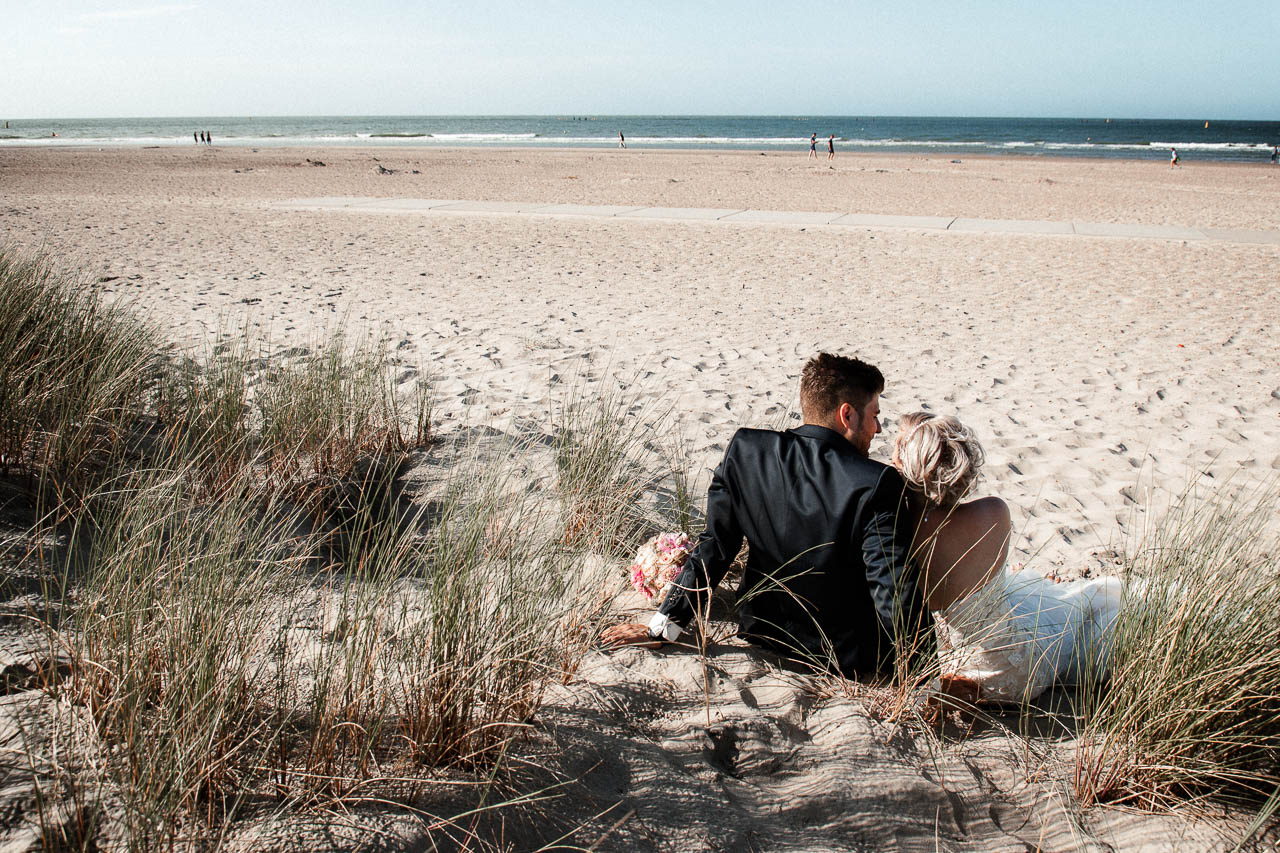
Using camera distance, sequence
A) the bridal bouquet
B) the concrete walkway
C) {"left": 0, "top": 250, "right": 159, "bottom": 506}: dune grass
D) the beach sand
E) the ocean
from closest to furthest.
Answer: the beach sand → the bridal bouquet → {"left": 0, "top": 250, "right": 159, "bottom": 506}: dune grass → the concrete walkway → the ocean

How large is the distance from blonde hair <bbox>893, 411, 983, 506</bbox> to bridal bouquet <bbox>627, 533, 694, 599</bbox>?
32.7 inches

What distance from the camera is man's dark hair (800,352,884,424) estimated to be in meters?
2.66

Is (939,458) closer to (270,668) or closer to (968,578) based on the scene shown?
(968,578)

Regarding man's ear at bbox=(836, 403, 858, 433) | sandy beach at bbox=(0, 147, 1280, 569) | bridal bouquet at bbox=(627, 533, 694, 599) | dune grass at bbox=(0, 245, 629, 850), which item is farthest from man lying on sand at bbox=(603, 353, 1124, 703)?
sandy beach at bbox=(0, 147, 1280, 569)

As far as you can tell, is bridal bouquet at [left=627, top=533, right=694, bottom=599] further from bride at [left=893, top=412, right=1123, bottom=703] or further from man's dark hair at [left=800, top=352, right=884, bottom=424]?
bride at [left=893, top=412, right=1123, bottom=703]

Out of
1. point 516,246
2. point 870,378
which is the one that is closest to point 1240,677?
point 870,378

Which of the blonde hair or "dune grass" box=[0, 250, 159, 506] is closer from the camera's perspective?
the blonde hair

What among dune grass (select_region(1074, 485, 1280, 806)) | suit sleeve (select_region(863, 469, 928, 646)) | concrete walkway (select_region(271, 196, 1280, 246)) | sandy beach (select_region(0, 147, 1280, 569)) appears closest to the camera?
dune grass (select_region(1074, 485, 1280, 806))

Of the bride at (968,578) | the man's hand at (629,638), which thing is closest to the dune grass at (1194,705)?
the bride at (968,578)

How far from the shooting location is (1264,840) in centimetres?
213

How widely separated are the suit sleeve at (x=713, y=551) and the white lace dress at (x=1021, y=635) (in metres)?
0.73

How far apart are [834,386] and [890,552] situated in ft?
1.77

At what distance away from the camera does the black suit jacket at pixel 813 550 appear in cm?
251

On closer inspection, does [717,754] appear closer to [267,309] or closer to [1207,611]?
[1207,611]
